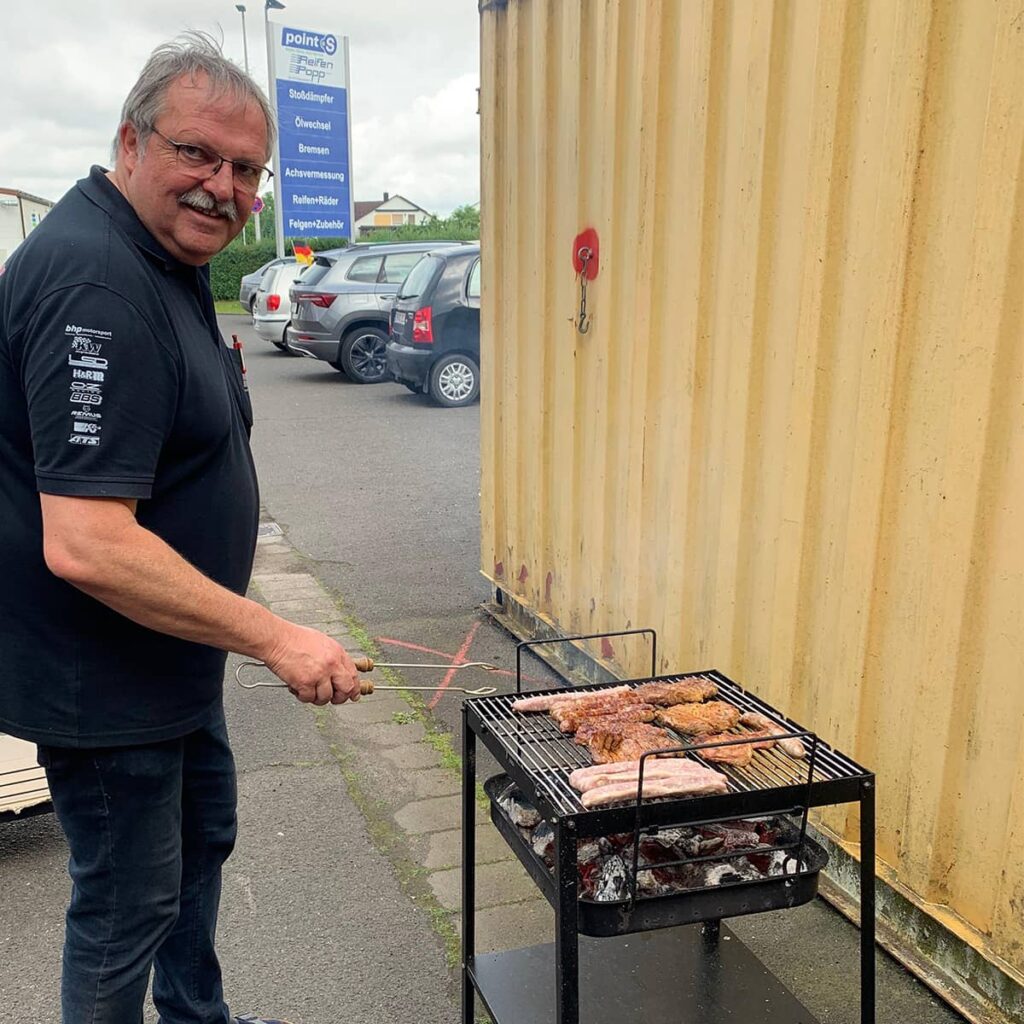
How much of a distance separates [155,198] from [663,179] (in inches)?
84.0

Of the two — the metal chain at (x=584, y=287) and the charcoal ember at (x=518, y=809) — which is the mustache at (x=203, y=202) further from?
the metal chain at (x=584, y=287)

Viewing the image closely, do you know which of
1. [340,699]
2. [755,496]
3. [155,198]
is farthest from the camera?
[755,496]

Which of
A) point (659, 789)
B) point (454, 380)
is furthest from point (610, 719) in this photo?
point (454, 380)

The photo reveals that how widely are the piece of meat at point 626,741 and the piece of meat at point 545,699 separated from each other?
0.20 m

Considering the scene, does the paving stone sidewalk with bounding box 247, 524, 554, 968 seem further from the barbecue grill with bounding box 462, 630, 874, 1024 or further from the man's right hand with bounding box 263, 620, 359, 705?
the man's right hand with bounding box 263, 620, 359, 705

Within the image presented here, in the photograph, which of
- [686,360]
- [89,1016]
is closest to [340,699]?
[89,1016]

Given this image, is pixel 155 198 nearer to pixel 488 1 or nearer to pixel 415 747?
pixel 415 747

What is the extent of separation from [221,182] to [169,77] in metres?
0.22

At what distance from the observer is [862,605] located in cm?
275

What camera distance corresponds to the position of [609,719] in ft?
7.47

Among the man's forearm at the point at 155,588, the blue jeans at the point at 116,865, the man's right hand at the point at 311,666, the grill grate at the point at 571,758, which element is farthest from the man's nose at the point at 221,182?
the grill grate at the point at 571,758

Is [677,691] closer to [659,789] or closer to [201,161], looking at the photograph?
[659,789]

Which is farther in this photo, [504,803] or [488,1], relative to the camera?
[488,1]

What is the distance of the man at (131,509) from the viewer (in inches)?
69.9
